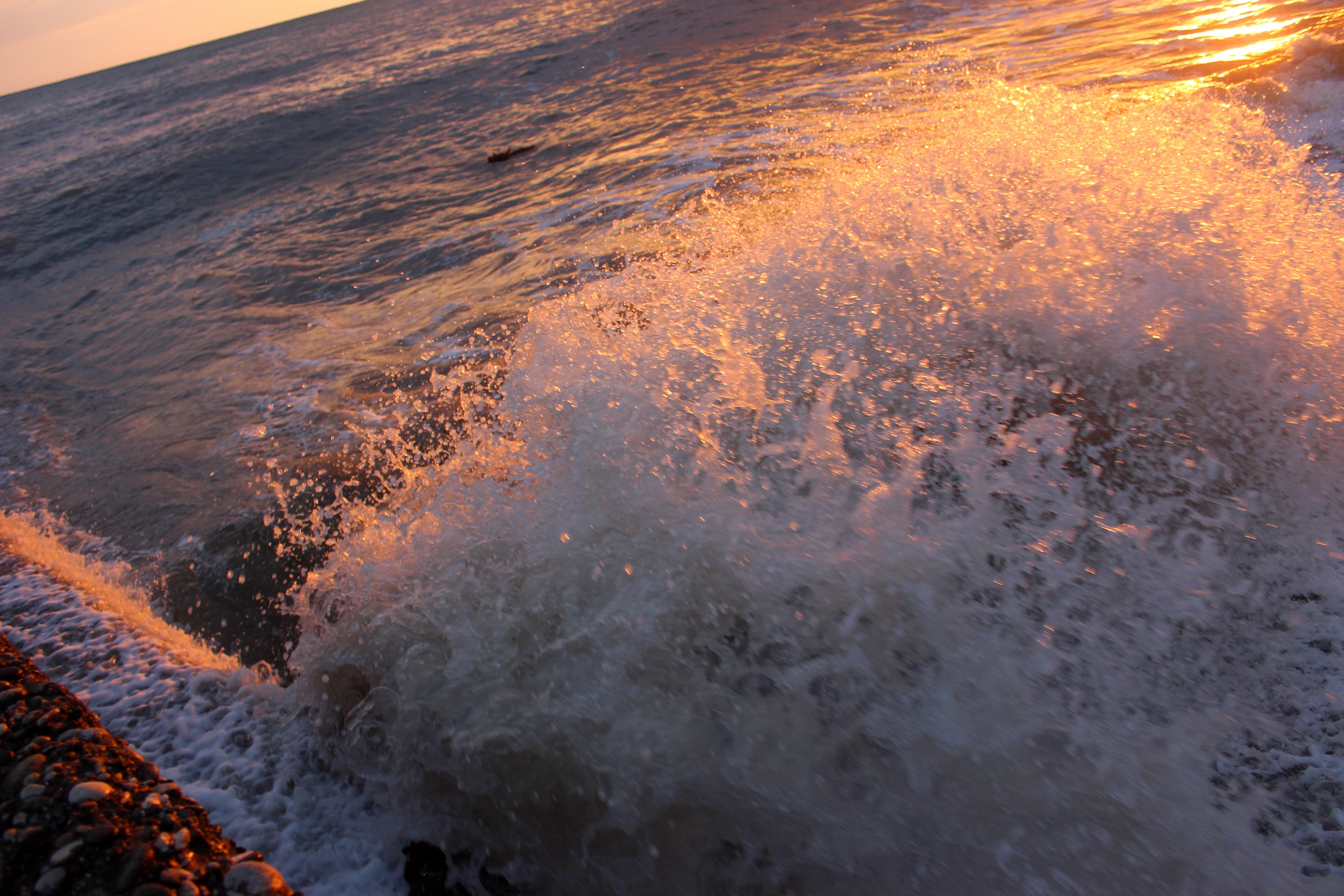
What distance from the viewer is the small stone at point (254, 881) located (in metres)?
1.55

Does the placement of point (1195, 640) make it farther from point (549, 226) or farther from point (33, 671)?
point (549, 226)

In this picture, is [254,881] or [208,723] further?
Result: [208,723]

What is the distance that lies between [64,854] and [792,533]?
2.30m

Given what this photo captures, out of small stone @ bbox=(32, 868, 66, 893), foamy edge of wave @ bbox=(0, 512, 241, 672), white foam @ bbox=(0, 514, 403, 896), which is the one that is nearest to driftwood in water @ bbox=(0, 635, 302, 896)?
small stone @ bbox=(32, 868, 66, 893)

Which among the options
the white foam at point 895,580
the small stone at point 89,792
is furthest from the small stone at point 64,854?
the white foam at point 895,580

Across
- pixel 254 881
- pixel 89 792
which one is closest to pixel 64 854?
pixel 89 792

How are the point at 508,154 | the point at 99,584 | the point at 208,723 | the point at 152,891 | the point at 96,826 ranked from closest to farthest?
1. the point at 152,891
2. the point at 96,826
3. the point at 208,723
4. the point at 99,584
5. the point at 508,154

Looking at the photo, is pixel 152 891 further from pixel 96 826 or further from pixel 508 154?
pixel 508 154

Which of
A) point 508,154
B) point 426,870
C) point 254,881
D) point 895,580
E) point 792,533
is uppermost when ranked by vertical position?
point 508,154

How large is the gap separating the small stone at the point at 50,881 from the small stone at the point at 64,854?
0.01 m

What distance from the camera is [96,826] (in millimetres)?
1588

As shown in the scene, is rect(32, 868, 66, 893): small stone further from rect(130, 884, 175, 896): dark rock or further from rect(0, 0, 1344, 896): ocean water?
rect(0, 0, 1344, 896): ocean water

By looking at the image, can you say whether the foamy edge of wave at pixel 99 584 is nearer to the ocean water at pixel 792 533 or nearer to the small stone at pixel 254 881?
the ocean water at pixel 792 533

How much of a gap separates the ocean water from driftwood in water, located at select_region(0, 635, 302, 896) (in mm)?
418
